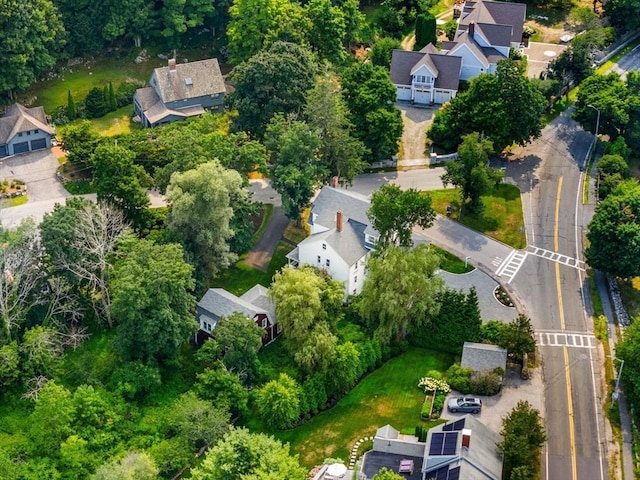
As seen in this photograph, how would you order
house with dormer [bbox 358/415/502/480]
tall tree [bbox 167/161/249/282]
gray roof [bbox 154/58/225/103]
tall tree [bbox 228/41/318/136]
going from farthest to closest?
gray roof [bbox 154/58/225/103] → tall tree [bbox 228/41/318/136] → tall tree [bbox 167/161/249/282] → house with dormer [bbox 358/415/502/480]

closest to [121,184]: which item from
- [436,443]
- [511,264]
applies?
[511,264]

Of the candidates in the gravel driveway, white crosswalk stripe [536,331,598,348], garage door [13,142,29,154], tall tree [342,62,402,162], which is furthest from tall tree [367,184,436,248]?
garage door [13,142,29,154]

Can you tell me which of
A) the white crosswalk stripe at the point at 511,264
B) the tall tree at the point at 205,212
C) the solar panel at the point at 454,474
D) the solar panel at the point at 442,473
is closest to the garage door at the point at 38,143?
the tall tree at the point at 205,212

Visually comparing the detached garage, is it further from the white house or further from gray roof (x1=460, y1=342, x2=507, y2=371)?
gray roof (x1=460, y1=342, x2=507, y2=371)

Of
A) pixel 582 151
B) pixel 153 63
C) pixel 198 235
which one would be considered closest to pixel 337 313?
pixel 198 235

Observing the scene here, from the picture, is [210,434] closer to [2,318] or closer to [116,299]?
[116,299]

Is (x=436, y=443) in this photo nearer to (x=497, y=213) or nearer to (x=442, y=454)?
(x=442, y=454)

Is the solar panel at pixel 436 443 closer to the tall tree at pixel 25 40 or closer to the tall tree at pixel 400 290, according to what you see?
the tall tree at pixel 400 290
